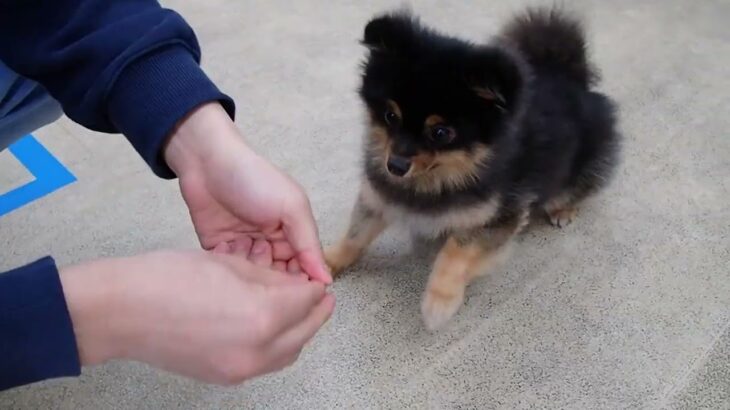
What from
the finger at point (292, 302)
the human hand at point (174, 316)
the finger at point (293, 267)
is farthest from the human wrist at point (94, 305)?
the finger at point (293, 267)

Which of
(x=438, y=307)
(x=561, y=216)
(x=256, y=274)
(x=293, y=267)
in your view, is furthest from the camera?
(x=561, y=216)

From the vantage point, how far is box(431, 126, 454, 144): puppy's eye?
3.18 feet

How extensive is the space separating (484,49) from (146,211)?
0.74 m

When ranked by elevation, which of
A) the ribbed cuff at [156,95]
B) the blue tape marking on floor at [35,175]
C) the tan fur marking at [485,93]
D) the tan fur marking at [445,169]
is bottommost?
the blue tape marking on floor at [35,175]

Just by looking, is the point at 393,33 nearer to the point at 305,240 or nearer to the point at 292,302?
the point at 305,240

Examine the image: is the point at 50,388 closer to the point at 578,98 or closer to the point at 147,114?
the point at 147,114

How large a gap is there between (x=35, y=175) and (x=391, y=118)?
815 millimetres

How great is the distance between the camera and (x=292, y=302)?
0.55 m

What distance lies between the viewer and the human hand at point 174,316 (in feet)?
1.63

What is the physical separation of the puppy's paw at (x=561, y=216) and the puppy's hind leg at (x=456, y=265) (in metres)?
0.21

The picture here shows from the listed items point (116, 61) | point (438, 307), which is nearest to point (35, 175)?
point (116, 61)

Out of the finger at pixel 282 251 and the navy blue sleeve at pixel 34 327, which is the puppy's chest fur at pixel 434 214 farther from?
the navy blue sleeve at pixel 34 327

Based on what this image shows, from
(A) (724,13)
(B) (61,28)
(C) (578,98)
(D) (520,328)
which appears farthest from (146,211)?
(A) (724,13)

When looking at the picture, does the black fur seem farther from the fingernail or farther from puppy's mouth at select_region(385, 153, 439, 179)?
the fingernail
